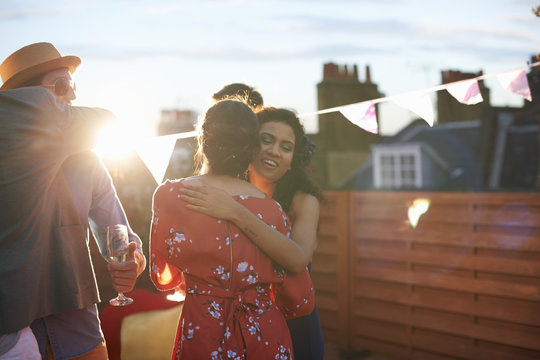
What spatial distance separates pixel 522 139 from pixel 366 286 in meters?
15.2

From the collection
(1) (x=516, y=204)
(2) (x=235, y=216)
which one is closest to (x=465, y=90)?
(1) (x=516, y=204)

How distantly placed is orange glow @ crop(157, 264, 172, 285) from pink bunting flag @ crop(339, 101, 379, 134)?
5.83 feet

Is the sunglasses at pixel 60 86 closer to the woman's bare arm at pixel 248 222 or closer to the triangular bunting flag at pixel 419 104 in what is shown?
the woman's bare arm at pixel 248 222

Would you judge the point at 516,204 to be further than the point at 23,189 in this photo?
Yes

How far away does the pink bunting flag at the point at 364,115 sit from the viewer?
334 centimetres

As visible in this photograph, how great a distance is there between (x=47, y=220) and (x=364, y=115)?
222cm

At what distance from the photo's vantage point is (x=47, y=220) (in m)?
1.86

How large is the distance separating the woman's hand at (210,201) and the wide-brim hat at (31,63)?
0.79 metres

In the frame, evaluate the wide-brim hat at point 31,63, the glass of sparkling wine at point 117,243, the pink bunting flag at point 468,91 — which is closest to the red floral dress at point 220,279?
the glass of sparkling wine at point 117,243

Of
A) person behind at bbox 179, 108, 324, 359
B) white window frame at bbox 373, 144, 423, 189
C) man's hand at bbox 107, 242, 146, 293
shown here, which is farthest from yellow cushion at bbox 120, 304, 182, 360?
white window frame at bbox 373, 144, 423, 189

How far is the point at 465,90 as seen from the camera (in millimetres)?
3316

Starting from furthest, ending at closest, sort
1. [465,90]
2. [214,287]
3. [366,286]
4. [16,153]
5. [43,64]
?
[366,286]
[465,90]
[43,64]
[214,287]
[16,153]

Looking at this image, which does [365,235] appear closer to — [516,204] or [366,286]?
[366,286]

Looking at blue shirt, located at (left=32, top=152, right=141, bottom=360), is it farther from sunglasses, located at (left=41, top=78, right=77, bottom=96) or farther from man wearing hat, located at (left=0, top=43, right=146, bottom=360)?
sunglasses, located at (left=41, top=78, right=77, bottom=96)
